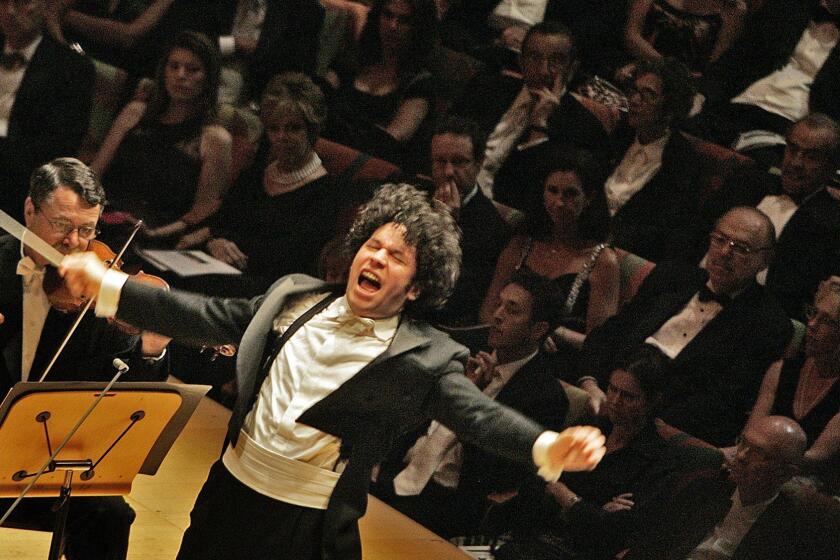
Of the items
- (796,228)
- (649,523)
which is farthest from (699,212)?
(649,523)

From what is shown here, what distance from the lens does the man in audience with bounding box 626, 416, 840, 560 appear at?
4094 mm

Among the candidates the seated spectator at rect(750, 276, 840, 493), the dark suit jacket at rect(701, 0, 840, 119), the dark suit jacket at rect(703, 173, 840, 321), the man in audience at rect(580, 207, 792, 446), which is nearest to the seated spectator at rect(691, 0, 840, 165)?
the dark suit jacket at rect(701, 0, 840, 119)

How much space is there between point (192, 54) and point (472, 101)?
205cm

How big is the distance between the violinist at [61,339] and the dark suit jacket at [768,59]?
87.0 inches

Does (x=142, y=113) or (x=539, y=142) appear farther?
(x=142, y=113)

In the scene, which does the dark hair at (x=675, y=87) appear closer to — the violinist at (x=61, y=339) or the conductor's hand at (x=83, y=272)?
the violinist at (x=61, y=339)

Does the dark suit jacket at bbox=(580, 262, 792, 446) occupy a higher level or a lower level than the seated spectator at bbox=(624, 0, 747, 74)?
lower

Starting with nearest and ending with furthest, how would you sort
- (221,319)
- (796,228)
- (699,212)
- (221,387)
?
(221,319)
(796,228)
(699,212)
(221,387)

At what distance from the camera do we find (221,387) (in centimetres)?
605

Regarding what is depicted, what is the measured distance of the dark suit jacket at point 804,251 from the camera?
13.5 ft

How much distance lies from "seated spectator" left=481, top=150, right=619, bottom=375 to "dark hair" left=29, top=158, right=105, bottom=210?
187 centimetres

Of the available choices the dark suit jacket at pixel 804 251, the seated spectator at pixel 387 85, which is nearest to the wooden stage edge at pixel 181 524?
the seated spectator at pixel 387 85

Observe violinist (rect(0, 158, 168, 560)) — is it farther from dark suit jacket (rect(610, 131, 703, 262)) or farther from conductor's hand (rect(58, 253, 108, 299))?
dark suit jacket (rect(610, 131, 703, 262))

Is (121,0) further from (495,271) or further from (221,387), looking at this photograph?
(495,271)
